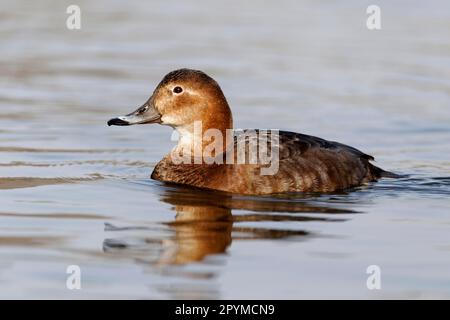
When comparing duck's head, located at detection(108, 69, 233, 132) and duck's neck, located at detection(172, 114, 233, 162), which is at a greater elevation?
duck's head, located at detection(108, 69, 233, 132)

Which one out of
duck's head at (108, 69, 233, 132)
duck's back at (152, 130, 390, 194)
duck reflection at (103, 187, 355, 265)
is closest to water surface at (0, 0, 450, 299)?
duck reflection at (103, 187, 355, 265)

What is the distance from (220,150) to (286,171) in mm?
686

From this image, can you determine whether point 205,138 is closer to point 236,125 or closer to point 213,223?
point 213,223

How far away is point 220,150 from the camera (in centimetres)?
1067

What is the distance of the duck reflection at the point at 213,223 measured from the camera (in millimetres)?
8125

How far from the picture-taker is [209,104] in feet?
35.4

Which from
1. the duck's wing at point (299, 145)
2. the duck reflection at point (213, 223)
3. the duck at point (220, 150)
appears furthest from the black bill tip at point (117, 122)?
the duck's wing at point (299, 145)

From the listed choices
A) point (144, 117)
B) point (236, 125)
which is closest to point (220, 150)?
point (144, 117)

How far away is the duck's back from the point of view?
1030 centimetres

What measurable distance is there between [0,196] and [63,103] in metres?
4.90

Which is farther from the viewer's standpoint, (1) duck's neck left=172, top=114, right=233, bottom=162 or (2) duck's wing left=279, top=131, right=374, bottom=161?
(1) duck's neck left=172, top=114, right=233, bottom=162

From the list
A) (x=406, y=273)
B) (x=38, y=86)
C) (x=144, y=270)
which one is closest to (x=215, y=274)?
(x=144, y=270)

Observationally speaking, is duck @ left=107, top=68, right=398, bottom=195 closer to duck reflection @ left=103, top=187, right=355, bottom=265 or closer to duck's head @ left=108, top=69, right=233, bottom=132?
duck's head @ left=108, top=69, right=233, bottom=132

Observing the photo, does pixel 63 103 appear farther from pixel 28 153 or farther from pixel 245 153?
pixel 245 153
